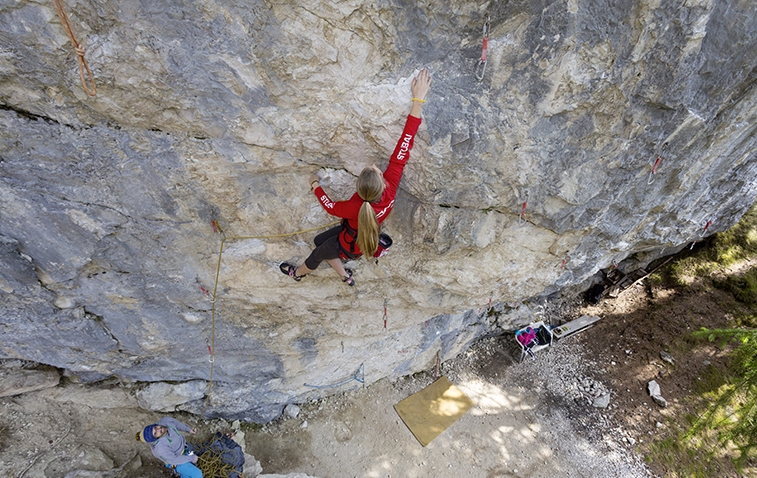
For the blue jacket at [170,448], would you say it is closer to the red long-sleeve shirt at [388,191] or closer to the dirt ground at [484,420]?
the dirt ground at [484,420]

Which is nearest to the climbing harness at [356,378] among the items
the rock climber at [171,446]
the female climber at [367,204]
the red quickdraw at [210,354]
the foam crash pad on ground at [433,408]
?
the foam crash pad on ground at [433,408]

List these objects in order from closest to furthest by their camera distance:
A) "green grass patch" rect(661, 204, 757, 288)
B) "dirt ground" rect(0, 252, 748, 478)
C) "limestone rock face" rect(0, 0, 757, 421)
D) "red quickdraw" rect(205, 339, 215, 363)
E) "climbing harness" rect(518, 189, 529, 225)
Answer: "limestone rock face" rect(0, 0, 757, 421) → "climbing harness" rect(518, 189, 529, 225) → "red quickdraw" rect(205, 339, 215, 363) → "dirt ground" rect(0, 252, 748, 478) → "green grass patch" rect(661, 204, 757, 288)

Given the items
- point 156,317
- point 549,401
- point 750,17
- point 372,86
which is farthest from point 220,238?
point 549,401

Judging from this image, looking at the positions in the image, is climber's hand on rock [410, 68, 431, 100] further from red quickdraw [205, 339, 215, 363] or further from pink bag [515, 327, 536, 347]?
pink bag [515, 327, 536, 347]

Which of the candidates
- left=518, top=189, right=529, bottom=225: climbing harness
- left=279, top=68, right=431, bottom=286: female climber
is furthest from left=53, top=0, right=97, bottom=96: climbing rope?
left=518, top=189, right=529, bottom=225: climbing harness

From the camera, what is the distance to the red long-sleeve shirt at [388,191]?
8.57 ft

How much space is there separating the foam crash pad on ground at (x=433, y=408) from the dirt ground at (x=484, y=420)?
12 cm

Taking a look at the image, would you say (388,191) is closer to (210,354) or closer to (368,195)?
(368,195)

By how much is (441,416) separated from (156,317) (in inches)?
187

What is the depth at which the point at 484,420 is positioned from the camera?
6336 mm

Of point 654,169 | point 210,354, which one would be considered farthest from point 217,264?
point 654,169

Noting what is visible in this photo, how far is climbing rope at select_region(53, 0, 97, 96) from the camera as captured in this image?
7.13 ft

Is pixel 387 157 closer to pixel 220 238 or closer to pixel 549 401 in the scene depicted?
pixel 220 238

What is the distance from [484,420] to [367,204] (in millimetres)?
5424
